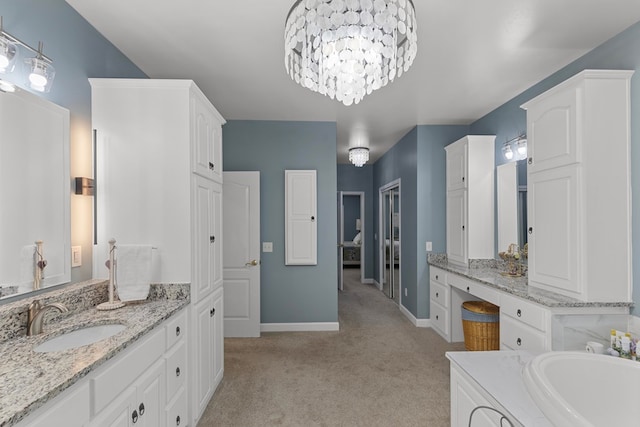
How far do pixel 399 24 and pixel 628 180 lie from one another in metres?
1.88

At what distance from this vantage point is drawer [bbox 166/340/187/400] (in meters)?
1.76

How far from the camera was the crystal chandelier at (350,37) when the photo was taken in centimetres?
124

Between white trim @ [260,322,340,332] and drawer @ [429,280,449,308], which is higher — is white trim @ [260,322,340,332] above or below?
below

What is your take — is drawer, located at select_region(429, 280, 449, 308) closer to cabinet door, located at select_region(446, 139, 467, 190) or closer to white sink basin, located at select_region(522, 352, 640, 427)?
cabinet door, located at select_region(446, 139, 467, 190)

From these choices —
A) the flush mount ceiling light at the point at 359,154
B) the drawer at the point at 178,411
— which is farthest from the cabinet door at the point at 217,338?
the flush mount ceiling light at the point at 359,154

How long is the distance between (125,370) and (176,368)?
56 centimetres

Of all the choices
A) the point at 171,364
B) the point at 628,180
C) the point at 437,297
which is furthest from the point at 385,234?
the point at 171,364

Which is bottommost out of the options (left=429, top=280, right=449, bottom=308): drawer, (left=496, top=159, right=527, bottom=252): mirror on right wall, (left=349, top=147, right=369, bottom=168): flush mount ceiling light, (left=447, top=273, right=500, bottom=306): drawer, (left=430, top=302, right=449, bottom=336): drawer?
(left=430, top=302, right=449, bottom=336): drawer

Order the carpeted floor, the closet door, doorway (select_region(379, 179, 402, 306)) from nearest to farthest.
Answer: the carpeted floor, the closet door, doorway (select_region(379, 179, 402, 306))

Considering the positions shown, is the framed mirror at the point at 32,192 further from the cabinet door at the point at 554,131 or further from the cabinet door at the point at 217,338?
the cabinet door at the point at 554,131

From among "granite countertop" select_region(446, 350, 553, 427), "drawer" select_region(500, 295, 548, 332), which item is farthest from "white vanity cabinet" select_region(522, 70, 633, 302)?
"granite countertop" select_region(446, 350, 553, 427)

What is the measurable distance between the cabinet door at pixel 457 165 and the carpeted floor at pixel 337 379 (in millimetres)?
1838

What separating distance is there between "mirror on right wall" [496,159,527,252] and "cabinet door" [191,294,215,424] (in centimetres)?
294

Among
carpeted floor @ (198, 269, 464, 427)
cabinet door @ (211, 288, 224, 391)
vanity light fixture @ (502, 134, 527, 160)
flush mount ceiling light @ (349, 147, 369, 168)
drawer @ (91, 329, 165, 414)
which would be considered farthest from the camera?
flush mount ceiling light @ (349, 147, 369, 168)
